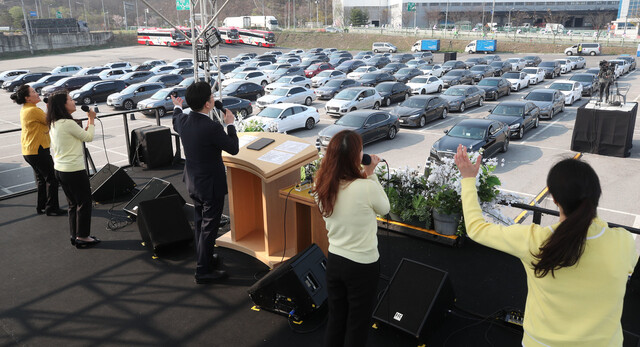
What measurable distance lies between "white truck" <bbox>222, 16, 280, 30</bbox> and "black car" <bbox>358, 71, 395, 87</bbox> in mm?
55165

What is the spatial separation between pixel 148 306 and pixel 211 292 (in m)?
0.64

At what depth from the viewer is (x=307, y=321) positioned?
448cm

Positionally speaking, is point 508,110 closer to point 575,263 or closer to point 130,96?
point 575,263

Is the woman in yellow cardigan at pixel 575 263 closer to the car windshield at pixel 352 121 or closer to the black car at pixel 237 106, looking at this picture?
the car windshield at pixel 352 121

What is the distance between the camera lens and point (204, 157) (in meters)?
4.70

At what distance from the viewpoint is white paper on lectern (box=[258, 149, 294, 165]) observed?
5.18 m

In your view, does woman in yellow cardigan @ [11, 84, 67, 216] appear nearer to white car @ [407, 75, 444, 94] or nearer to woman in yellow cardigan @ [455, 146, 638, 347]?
woman in yellow cardigan @ [455, 146, 638, 347]

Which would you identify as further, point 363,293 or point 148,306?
point 148,306

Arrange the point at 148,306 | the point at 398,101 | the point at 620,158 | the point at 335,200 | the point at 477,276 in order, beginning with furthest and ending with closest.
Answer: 1. the point at 398,101
2. the point at 620,158
3. the point at 477,276
4. the point at 148,306
5. the point at 335,200

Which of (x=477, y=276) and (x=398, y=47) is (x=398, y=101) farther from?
(x=398, y=47)

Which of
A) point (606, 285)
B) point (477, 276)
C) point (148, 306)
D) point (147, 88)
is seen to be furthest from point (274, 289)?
point (147, 88)

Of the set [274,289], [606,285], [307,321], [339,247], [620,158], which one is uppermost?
[606,285]

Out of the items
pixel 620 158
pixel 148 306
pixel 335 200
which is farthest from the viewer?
pixel 620 158

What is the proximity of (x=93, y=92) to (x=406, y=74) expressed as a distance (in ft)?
76.4
